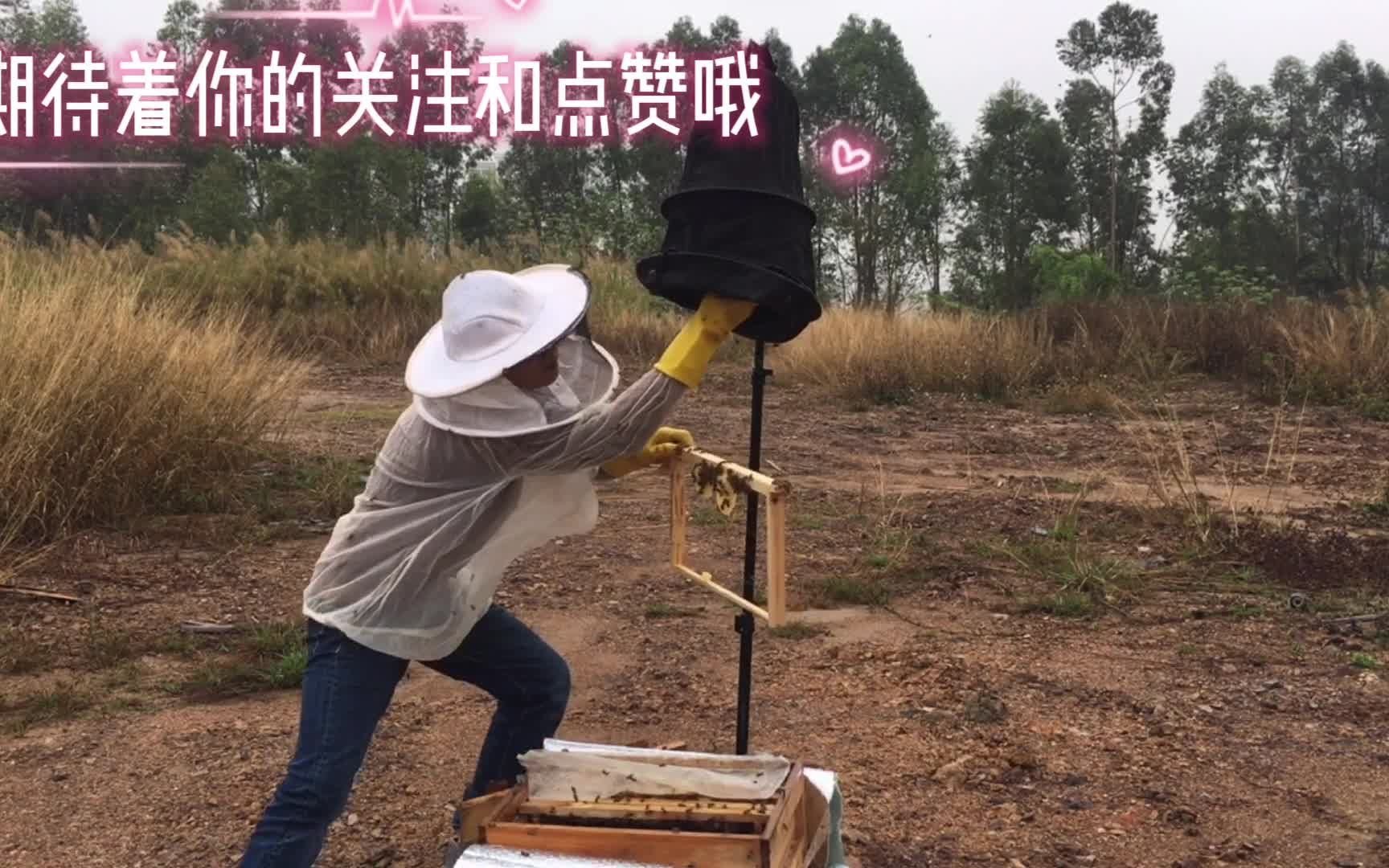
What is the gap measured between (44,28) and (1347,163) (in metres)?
35.6

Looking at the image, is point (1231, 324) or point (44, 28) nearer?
point (1231, 324)

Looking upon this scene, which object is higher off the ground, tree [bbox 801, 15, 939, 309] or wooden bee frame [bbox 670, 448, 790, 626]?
tree [bbox 801, 15, 939, 309]

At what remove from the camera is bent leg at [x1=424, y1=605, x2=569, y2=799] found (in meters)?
2.61

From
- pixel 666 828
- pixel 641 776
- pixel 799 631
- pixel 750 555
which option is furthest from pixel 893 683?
pixel 666 828

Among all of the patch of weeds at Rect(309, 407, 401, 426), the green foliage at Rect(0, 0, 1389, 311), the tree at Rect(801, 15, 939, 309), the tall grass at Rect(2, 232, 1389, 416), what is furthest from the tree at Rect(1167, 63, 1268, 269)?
the patch of weeds at Rect(309, 407, 401, 426)

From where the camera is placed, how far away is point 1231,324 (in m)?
12.4

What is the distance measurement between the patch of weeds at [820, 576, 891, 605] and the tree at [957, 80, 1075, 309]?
26815 mm

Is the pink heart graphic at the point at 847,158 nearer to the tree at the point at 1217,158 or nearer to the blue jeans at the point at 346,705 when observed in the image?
the blue jeans at the point at 346,705

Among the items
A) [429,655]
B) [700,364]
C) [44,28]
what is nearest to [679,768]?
[429,655]

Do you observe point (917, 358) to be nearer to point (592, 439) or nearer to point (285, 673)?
point (285, 673)

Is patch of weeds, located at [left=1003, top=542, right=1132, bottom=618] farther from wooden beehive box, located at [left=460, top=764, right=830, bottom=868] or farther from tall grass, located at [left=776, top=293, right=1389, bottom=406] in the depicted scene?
tall grass, located at [left=776, top=293, right=1389, bottom=406]

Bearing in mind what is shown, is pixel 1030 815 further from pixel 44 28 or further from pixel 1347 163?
pixel 1347 163

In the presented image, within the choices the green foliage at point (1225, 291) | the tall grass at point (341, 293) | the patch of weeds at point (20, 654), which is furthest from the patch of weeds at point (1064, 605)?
the green foliage at point (1225, 291)

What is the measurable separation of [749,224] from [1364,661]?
320 centimetres
